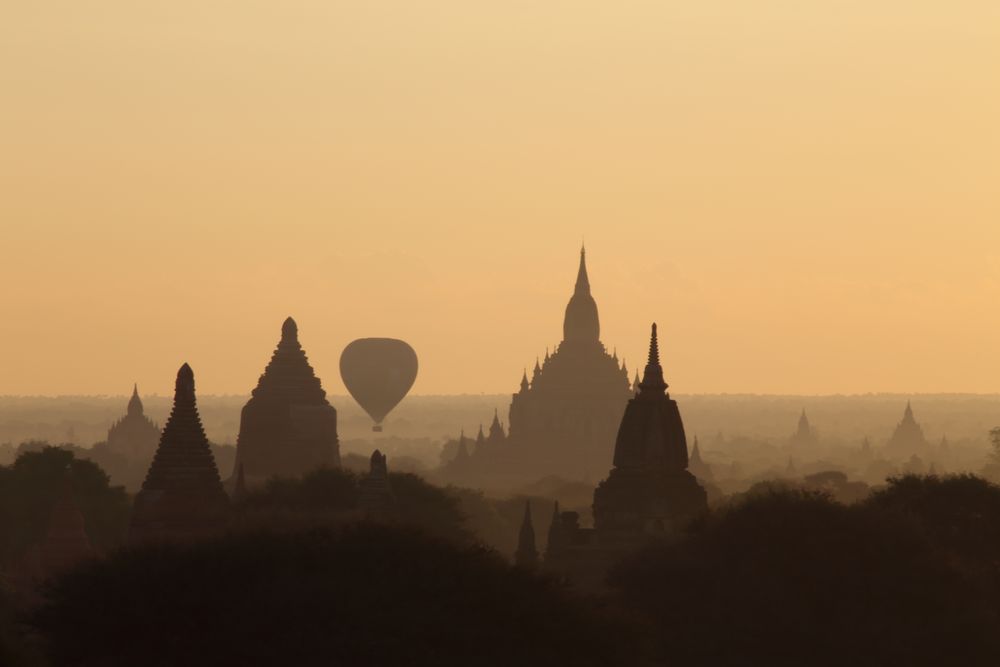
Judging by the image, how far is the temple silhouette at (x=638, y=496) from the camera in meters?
72.1

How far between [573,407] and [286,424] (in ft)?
282

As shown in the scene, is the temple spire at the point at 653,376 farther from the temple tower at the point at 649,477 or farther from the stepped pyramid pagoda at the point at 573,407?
the stepped pyramid pagoda at the point at 573,407

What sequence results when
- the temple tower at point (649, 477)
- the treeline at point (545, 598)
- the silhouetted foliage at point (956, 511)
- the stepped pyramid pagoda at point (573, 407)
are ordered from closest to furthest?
the treeline at point (545, 598) < the silhouetted foliage at point (956, 511) < the temple tower at point (649, 477) < the stepped pyramid pagoda at point (573, 407)

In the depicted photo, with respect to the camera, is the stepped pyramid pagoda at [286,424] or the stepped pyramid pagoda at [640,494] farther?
the stepped pyramid pagoda at [286,424]

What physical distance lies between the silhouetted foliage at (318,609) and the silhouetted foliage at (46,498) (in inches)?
1764

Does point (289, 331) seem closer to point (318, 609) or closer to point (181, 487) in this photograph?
point (181, 487)

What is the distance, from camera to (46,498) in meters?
107

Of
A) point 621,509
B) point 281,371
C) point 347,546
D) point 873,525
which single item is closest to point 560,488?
point 281,371

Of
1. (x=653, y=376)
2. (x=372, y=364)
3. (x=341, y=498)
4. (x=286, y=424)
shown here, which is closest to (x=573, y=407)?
(x=372, y=364)

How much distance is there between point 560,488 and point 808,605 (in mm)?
92467

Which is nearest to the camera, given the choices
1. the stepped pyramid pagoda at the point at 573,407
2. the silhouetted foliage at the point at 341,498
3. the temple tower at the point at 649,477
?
the temple tower at the point at 649,477

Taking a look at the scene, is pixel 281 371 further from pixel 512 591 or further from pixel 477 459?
pixel 477 459

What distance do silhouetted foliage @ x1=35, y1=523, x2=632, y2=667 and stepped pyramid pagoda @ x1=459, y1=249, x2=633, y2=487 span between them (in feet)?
422

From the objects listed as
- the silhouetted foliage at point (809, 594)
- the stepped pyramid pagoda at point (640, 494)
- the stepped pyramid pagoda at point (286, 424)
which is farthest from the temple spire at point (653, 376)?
the stepped pyramid pagoda at point (286, 424)
